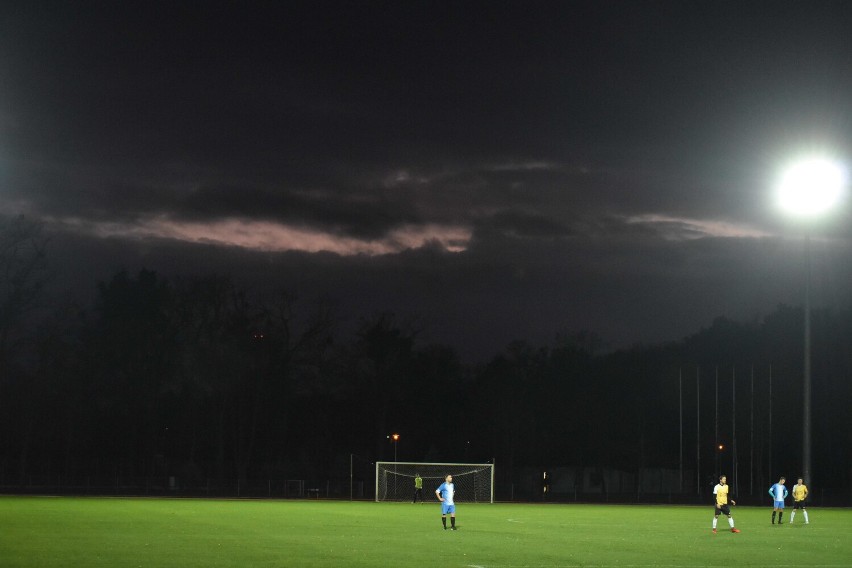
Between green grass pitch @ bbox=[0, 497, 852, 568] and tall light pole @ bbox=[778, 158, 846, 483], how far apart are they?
1420cm

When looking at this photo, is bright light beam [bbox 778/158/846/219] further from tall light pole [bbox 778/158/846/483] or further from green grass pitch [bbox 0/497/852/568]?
green grass pitch [bbox 0/497/852/568]

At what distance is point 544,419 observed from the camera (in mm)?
107312

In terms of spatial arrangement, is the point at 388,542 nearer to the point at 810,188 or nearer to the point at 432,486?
the point at 810,188

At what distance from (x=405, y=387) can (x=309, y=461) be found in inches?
530

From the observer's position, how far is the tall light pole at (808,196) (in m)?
55.1

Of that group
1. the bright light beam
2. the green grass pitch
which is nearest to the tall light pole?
the bright light beam

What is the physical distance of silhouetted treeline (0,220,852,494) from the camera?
9281 cm

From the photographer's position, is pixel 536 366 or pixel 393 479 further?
pixel 536 366

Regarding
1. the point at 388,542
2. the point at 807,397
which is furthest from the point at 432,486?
the point at 388,542

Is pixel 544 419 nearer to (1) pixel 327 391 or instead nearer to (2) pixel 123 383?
(1) pixel 327 391

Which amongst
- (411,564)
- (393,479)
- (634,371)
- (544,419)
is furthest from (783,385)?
(411,564)

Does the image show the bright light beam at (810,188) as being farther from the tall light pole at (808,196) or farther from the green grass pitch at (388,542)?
the green grass pitch at (388,542)

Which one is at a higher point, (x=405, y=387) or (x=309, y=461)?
(x=405, y=387)

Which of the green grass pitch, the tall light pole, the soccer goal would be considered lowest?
the soccer goal
